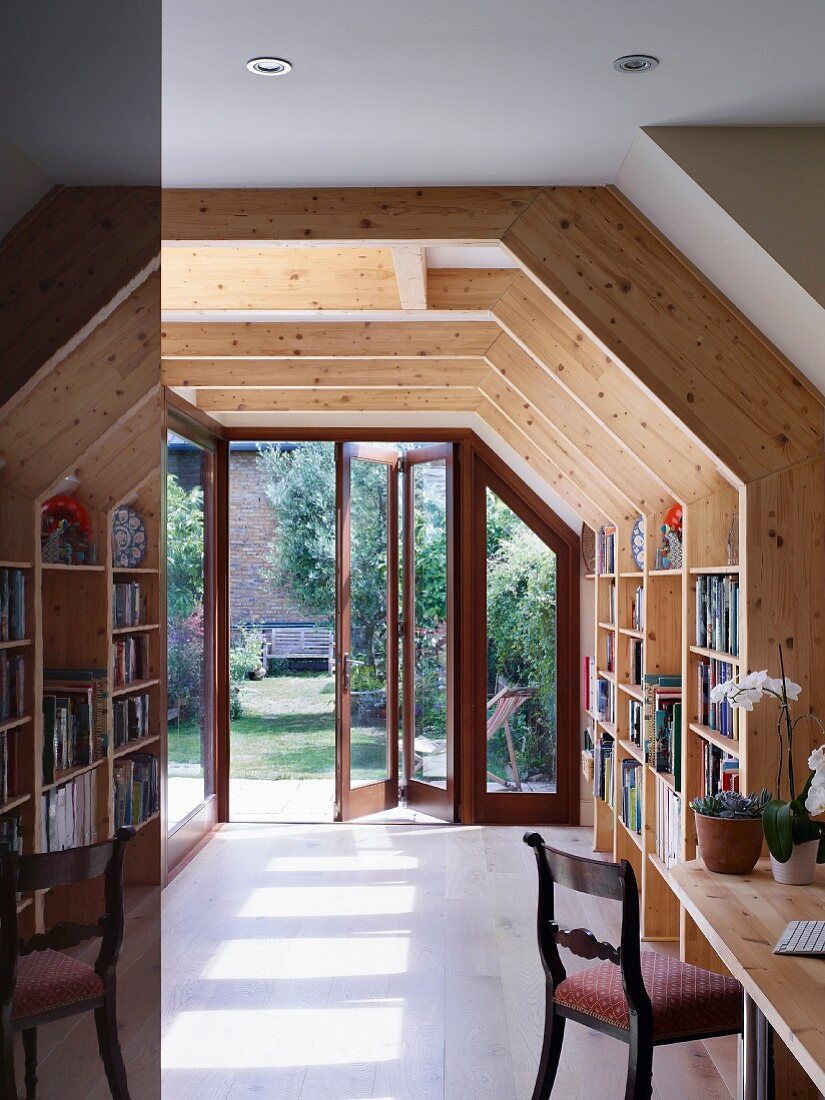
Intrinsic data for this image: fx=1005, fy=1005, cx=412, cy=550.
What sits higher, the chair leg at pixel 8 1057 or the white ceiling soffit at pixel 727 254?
the white ceiling soffit at pixel 727 254

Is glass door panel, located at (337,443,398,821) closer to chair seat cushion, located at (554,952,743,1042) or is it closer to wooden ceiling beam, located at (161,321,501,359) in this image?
wooden ceiling beam, located at (161,321,501,359)

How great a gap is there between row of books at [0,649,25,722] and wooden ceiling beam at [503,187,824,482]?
2819 mm

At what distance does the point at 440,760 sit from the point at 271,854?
1429 mm

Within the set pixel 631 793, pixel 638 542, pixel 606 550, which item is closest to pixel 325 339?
pixel 638 542

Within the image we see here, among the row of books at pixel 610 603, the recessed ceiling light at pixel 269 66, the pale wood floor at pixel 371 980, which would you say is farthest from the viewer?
the row of books at pixel 610 603

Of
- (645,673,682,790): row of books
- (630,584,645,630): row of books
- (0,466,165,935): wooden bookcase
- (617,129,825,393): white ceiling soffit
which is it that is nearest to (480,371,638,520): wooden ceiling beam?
(630,584,645,630): row of books

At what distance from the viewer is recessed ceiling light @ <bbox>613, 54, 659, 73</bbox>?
2236mm

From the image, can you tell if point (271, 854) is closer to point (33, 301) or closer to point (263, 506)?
point (263, 506)

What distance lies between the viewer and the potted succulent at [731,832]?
2.88 meters

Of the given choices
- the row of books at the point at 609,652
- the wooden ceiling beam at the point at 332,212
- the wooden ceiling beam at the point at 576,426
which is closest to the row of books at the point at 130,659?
the wooden ceiling beam at the point at 332,212

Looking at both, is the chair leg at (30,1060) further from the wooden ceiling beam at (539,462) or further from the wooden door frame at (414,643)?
the wooden door frame at (414,643)

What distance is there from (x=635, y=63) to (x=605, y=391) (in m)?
1.80

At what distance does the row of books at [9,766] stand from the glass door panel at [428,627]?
6.55 m

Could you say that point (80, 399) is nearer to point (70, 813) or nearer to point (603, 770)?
point (70, 813)
